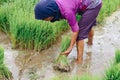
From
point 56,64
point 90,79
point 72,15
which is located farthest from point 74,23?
point 90,79

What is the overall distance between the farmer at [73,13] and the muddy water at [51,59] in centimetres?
23

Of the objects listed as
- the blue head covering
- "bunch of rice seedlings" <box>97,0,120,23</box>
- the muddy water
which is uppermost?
the blue head covering

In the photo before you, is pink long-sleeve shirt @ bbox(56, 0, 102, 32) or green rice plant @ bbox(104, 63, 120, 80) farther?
pink long-sleeve shirt @ bbox(56, 0, 102, 32)

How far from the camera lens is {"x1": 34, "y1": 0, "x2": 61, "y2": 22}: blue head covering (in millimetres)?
4648

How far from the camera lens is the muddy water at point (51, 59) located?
15.9 feet

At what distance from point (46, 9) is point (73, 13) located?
0.36m

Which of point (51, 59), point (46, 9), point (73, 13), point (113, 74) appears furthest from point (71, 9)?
point (113, 74)

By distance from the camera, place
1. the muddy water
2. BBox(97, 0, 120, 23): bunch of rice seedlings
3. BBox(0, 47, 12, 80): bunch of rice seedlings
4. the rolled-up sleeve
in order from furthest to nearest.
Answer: BBox(97, 0, 120, 23): bunch of rice seedlings < the muddy water < the rolled-up sleeve < BBox(0, 47, 12, 80): bunch of rice seedlings

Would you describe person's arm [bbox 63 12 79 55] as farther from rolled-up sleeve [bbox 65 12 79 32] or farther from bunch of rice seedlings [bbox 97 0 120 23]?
bunch of rice seedlings [bbox 97 0 120 23]

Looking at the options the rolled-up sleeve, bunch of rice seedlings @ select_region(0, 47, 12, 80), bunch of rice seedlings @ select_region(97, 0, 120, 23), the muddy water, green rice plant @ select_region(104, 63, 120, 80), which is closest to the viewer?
green rice plant @ select_region(104, 63, 120, 80)

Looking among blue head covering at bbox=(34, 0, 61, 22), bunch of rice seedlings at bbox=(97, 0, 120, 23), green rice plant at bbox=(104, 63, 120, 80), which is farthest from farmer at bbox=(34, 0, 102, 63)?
bunch of rice seedlings at bbox=(97, 0, 120, 23)

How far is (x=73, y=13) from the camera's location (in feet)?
15.4

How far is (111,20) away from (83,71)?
2.37 m

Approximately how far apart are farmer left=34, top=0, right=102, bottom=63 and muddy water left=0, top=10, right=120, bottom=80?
232mm
